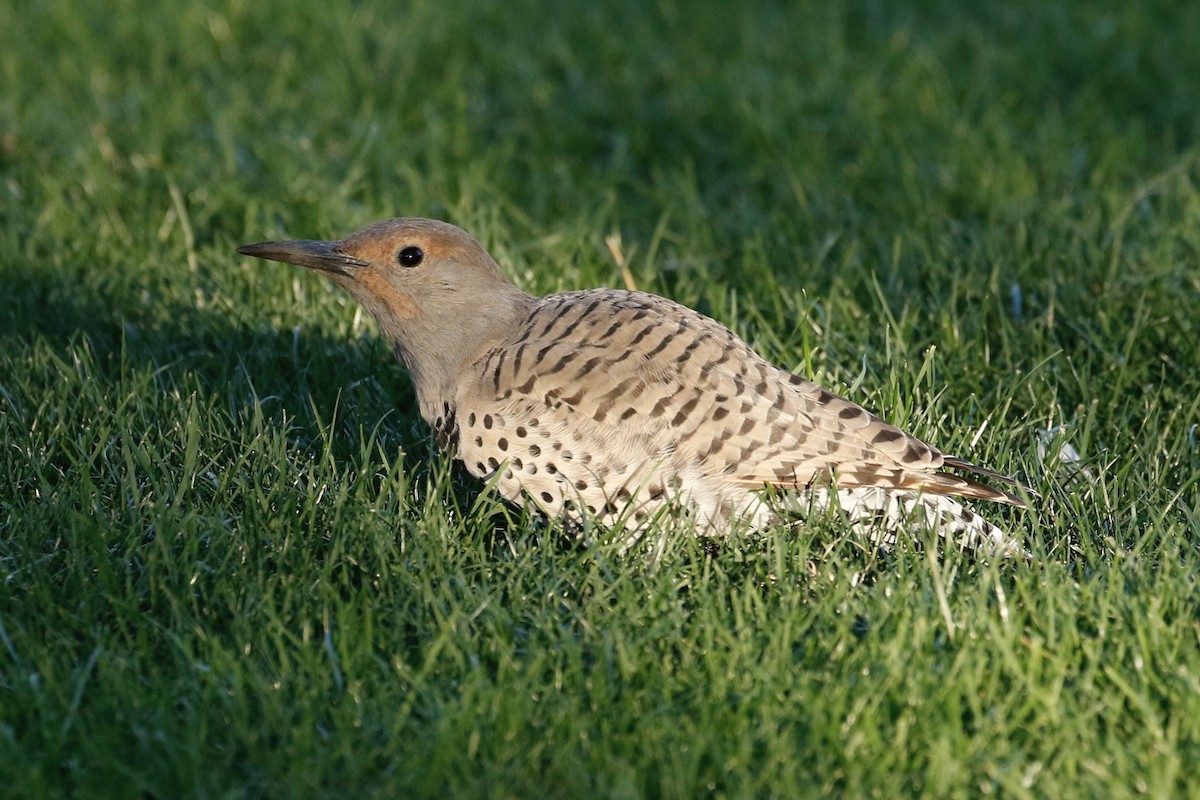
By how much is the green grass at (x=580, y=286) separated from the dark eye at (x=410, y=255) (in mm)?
564

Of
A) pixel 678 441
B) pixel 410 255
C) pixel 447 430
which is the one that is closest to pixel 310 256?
pixel 410 255

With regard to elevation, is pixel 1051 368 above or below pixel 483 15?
below

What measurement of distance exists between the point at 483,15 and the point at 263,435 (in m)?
5.45

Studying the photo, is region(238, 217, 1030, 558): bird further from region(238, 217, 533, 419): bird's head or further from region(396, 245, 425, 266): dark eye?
region(396, 245, 425, 266): dark eye

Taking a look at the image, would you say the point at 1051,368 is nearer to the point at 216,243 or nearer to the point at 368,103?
the point at 216,243

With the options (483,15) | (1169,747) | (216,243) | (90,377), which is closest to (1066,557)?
(1169,747)

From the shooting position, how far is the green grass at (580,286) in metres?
3.49

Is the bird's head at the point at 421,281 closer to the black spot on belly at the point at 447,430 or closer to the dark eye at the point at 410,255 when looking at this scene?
the dark eye at the point at 410,255

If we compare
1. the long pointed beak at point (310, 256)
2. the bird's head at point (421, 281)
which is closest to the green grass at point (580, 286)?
the bird's head at point (421, 281)

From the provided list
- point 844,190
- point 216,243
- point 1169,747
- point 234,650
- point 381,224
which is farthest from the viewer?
point 844,190

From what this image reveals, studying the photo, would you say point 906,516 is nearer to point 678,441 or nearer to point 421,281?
point 678,441

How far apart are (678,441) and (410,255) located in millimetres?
1079

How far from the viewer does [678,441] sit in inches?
176

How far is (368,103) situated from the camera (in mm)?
7977
